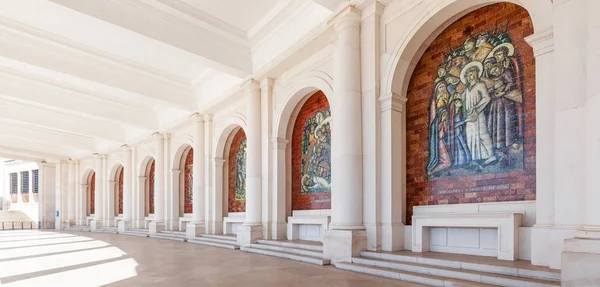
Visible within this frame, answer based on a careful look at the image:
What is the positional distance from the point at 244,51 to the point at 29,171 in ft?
129

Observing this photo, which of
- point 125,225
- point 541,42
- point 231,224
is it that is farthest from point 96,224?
point 541,42

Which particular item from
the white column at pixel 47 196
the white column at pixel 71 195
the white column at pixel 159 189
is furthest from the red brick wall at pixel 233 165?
the white column at pixel 47 196

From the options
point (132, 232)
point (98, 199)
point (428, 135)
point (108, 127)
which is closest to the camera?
point (428, 135)

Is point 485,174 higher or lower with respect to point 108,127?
lower

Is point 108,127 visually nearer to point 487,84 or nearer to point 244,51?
point 244,51

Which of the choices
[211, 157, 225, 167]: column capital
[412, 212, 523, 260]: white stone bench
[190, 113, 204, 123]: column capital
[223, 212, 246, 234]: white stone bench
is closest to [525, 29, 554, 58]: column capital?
[412, 212, 523, 260]: white stone bench

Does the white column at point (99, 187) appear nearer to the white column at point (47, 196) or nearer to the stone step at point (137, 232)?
the stone step at point (137, 232)

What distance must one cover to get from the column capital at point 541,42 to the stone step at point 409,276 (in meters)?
3.48

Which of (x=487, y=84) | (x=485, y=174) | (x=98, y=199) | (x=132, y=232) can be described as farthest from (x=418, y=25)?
(x=98, y=199)

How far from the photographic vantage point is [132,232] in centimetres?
2141

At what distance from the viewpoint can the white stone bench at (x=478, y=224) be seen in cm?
630

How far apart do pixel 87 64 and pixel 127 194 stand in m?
10.7

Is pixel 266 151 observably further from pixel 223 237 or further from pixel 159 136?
pixel 159 136

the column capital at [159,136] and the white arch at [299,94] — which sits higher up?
the white arch at [299,94]
